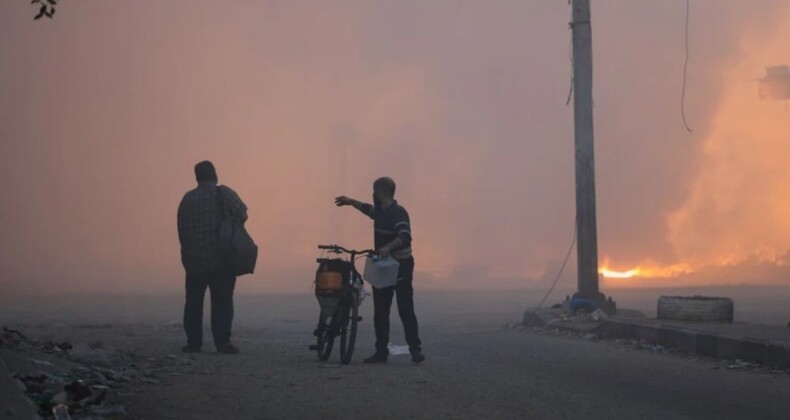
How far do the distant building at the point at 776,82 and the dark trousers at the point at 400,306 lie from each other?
27.7m

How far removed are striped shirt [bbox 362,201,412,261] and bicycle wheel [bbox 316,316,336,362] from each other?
0.94 metres

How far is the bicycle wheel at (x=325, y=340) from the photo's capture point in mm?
11656

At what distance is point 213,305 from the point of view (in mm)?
12773

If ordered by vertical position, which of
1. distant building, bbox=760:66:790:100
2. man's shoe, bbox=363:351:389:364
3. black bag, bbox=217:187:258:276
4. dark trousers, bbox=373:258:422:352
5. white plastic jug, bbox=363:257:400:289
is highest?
distant building, bbox=760:66:790:100

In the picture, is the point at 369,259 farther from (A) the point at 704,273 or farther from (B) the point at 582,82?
(A) the point at 704,273

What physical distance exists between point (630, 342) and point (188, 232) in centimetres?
619

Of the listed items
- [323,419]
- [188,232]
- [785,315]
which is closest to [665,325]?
[188,232]

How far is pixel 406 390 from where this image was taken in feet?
28.9

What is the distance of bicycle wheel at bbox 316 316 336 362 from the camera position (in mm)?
11656

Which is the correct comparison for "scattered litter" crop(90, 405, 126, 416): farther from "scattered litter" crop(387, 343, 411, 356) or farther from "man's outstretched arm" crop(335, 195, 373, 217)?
"scattered litter" crop(387, 343, 411, 356)

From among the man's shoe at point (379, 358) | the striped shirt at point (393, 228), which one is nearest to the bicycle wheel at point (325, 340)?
the man's shoe at point (379, 358)

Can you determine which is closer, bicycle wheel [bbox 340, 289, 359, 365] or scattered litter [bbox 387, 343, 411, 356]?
bicycle wheel [bbox 340, 289, 359, 365]

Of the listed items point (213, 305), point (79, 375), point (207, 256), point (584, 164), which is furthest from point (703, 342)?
point (79, 375)

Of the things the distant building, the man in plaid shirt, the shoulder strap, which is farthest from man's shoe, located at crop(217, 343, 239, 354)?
the distant building
